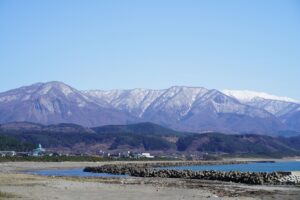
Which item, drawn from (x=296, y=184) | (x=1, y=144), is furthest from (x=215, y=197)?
(x=1, y=144)

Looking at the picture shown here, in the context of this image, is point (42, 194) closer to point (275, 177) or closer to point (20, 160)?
point (275, 177)

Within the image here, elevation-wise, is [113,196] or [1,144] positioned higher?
[1,144]

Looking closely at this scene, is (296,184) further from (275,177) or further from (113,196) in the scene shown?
(113,196)

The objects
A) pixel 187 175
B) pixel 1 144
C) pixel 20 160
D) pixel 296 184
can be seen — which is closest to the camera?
pixel 296 184

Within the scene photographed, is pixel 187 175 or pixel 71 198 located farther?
pixel 187 175

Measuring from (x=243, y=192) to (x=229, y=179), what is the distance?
60.0 ft

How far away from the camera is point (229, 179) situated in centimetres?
6412

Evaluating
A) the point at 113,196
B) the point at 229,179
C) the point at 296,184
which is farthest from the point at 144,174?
the point at 113,196

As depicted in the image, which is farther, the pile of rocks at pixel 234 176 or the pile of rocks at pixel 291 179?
the pile of rocks at pixel 234 176

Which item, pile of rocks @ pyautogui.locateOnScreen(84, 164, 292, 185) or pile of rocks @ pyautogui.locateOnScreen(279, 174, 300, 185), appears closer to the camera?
pile of rocks @ pyautogui.locateOnScreen(279, 174, 300, 185)

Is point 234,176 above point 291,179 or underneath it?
above

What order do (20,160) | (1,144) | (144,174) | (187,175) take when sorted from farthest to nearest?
(1,144) < (20,160) < (144,174) < (187,175)

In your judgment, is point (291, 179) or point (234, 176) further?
point (234, 176)

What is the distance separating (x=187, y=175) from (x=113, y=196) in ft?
104
